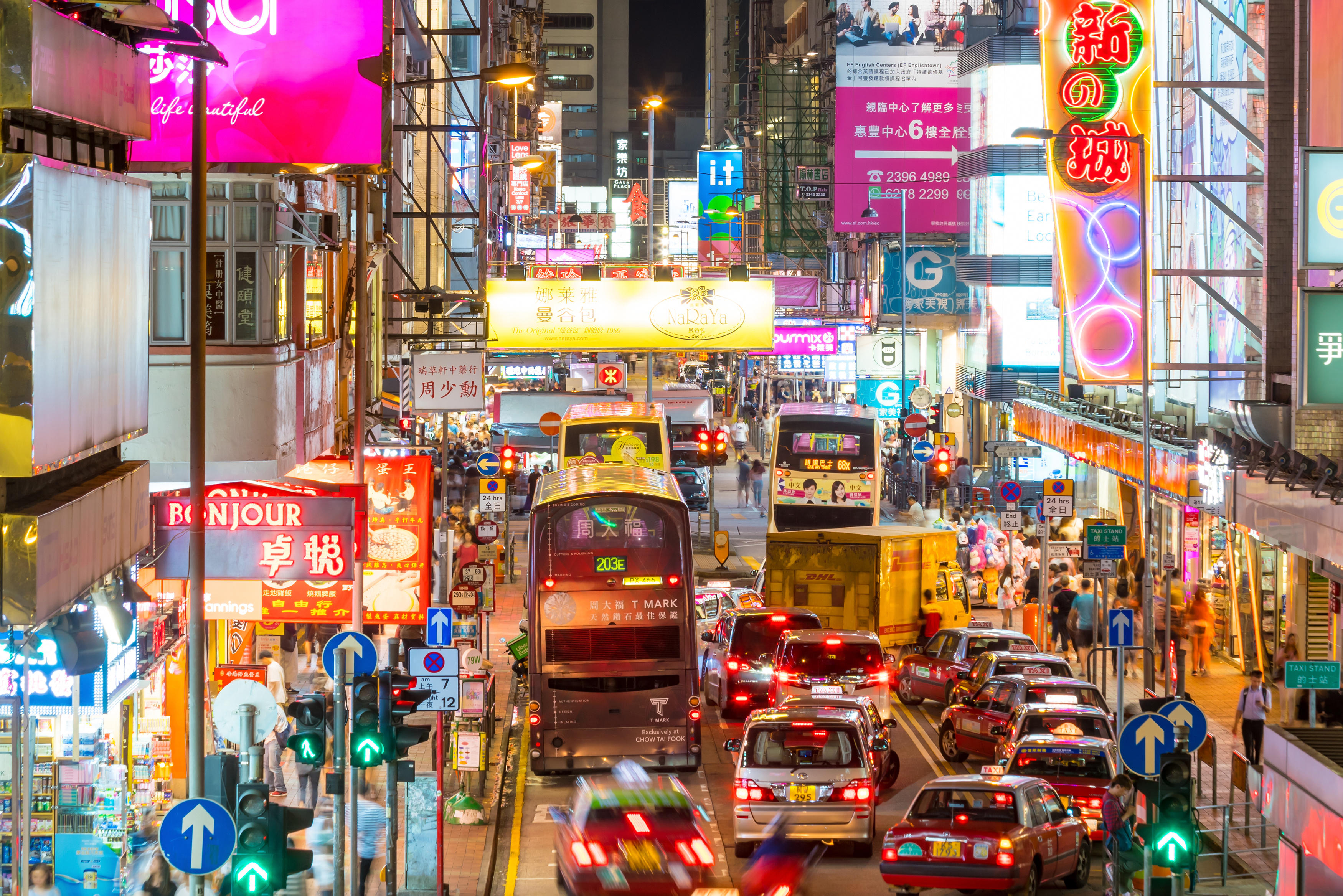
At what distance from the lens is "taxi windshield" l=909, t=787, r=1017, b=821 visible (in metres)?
15.8

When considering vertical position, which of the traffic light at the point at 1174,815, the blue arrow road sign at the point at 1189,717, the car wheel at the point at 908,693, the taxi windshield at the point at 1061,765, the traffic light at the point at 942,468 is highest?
the traffic light at the point at 942,468

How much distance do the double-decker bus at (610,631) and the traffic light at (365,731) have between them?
6.69 metres

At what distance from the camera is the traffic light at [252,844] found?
431 inches

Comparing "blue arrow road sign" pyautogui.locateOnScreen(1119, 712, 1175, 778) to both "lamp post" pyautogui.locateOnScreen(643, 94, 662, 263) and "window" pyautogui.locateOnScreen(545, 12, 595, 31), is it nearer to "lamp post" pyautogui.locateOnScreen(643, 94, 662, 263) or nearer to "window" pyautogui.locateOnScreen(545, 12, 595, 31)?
"lamp post" pyautogui.locateOnScreen(643, 94, 662, 263)

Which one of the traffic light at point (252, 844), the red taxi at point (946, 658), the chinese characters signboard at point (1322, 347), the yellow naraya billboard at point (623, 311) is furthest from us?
the yellow naraya billboard at point (623, 311)

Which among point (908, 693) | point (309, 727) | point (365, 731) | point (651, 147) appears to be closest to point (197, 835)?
point (309, 727)

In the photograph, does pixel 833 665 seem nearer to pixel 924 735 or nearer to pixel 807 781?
pixel 924 735

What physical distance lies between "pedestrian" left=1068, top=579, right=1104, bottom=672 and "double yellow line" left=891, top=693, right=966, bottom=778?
3.42m

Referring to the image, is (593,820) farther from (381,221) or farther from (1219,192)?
(1219,192)

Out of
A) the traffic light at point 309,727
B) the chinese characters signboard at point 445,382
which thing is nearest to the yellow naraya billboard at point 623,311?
the chinese characters signboard at point 445,382

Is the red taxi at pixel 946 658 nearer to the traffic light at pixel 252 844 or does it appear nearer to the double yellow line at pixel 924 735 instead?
the double yellow line at pixel 924 735

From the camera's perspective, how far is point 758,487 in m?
58.4

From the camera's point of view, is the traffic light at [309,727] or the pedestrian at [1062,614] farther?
the pedestrian at [1062,614]

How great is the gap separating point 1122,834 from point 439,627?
903cm
